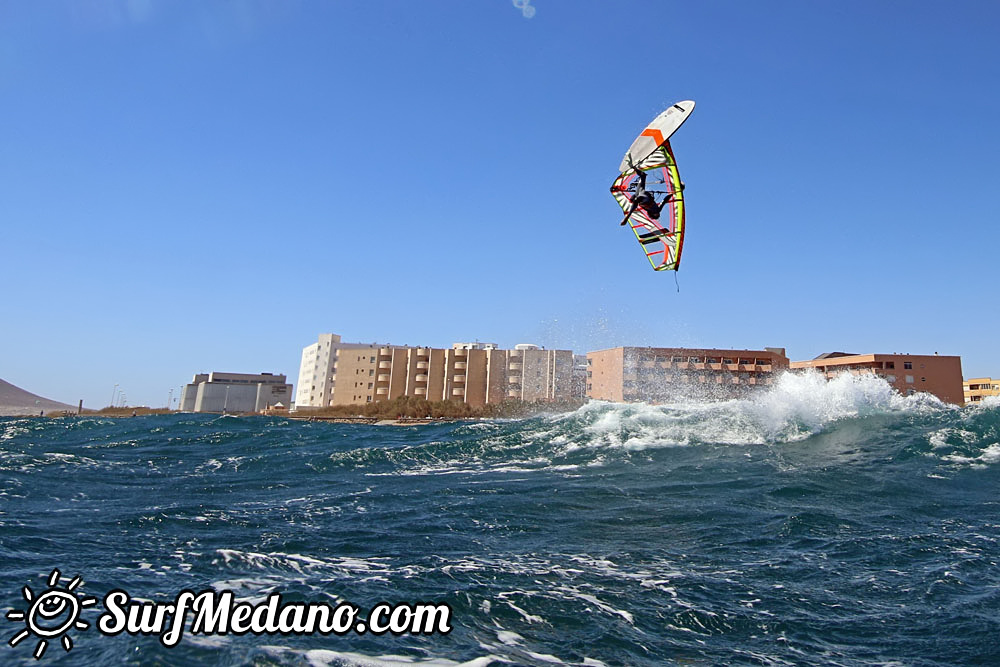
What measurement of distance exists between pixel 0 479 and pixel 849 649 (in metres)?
16.4

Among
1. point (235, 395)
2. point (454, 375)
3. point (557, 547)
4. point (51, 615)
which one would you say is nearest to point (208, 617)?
point (51, 615)

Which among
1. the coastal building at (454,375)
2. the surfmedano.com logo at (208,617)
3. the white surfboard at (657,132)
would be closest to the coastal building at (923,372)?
the coastal building at (454,375)

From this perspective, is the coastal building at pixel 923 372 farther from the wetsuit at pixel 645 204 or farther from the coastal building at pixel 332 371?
the wetsuit at pixel 645 204

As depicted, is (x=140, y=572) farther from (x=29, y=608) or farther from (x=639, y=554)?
(x=639, y=554)

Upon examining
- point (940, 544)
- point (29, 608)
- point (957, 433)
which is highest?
point (957, 433)

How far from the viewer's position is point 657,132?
12.0m

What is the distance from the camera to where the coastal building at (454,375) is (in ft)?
236

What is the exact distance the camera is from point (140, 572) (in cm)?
679

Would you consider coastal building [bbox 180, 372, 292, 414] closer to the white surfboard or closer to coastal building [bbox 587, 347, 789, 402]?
coastal building [bbox 587, 347, 789, 402]

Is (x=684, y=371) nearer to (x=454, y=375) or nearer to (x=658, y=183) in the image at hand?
(x=454, y=375)

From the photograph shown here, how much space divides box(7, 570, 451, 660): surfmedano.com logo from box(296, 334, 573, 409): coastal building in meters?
64.4

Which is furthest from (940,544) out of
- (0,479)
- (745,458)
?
(0,479)

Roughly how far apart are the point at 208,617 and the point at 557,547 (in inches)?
174

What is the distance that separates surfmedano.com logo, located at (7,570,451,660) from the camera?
521 centimetres
